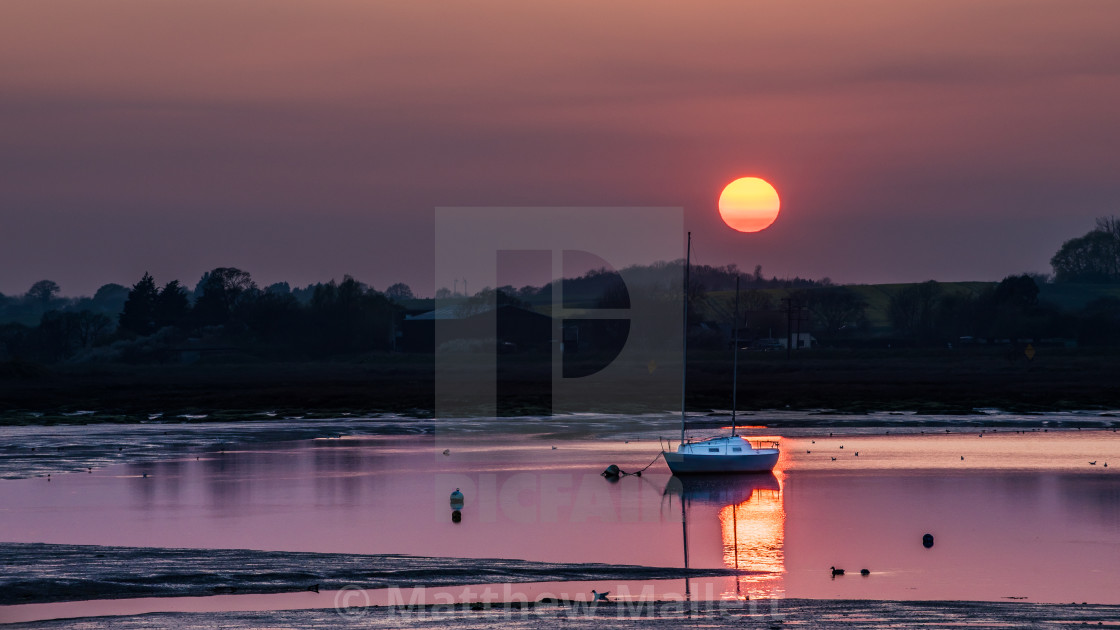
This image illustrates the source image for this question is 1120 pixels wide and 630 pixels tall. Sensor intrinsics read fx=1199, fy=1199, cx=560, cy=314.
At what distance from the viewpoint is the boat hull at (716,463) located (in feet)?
144

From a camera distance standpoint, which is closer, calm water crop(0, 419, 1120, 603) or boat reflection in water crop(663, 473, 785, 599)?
boat reflection in water crop(663, 473, 785, 599)

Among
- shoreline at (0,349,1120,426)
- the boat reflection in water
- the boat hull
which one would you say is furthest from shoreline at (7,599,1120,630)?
shoreline at (0,349,1120,426)

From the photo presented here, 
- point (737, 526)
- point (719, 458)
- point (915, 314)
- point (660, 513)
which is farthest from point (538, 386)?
point (915, 314)

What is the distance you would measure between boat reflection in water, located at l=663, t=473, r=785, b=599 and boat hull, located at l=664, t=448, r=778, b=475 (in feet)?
0.94

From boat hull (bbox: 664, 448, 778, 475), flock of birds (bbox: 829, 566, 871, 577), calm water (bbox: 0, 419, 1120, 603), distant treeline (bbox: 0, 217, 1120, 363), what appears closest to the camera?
flock of birds (bbox: 829, 566, 871, 577)

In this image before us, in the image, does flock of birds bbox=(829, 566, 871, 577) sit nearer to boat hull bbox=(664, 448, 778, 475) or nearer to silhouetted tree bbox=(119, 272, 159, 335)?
boat hull bbox=(664, 448, 778, 475)

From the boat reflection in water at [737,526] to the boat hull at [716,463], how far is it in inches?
11.2

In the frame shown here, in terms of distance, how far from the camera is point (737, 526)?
3269cm

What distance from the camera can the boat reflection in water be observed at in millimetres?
24703

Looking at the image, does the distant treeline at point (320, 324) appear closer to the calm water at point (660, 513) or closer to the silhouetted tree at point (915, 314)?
the silhouetted tree at point (915, 314)

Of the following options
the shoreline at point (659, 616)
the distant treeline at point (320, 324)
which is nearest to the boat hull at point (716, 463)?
the shoreline at point (659, 616)

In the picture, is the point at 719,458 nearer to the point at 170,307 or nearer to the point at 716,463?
the point at 716,463

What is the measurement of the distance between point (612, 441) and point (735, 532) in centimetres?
2666

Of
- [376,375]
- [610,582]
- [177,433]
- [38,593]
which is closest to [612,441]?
[177,433]
